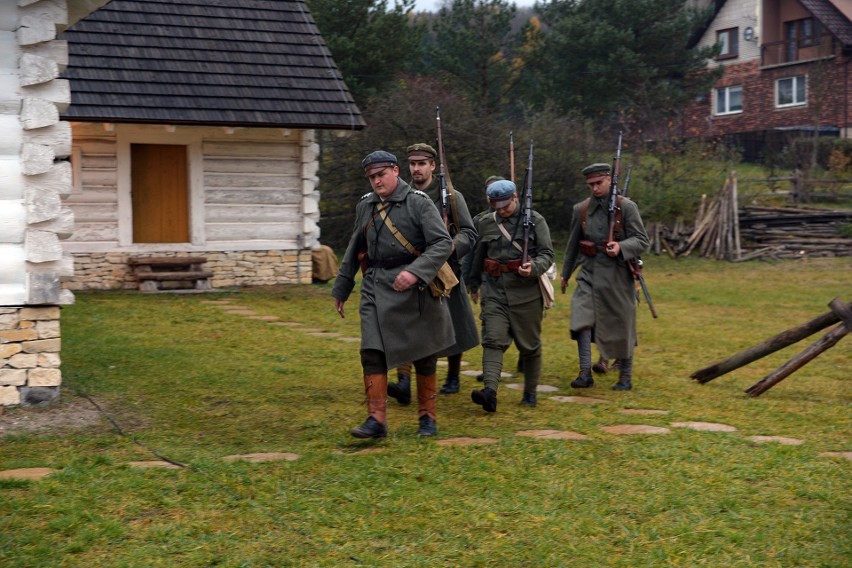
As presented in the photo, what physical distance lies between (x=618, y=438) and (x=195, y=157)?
11107mm

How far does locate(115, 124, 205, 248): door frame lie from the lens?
52.7 ft

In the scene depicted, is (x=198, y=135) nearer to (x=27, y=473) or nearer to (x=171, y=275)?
(x=171, y=275)

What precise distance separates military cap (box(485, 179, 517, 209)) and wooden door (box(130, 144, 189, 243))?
936 cm

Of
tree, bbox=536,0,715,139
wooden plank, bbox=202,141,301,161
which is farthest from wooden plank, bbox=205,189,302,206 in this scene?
tree, bbox=536,0,715,139

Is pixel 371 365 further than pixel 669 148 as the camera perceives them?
No

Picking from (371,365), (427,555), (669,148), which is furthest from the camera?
(669,148)

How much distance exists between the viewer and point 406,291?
684 centimetres

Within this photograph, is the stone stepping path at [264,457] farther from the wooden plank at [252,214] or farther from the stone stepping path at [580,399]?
the wooden plank at [252,214]

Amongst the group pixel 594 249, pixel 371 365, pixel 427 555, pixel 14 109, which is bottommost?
pixel 427 555

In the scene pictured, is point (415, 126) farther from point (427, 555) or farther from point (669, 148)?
point (427, 555)

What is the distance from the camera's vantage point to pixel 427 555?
4.77 m

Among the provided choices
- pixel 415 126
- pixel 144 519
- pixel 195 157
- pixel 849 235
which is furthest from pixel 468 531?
pixel 849 235

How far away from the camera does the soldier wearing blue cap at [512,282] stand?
8.16 meters

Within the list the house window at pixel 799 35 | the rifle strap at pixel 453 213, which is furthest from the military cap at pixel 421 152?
the house window at pixel 799 35
